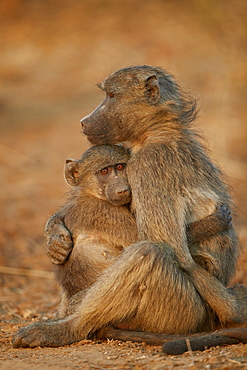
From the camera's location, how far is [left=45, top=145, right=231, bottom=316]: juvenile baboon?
4.64 meters

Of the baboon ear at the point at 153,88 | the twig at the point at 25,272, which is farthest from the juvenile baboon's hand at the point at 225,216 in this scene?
the twig at the point at 25,272

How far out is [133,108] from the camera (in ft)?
15.9

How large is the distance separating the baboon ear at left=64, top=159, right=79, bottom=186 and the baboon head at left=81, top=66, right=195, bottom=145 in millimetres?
255

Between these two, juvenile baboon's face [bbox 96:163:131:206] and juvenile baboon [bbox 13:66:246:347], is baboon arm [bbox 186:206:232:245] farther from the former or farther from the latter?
juvenile baboon's face [bbox 96:163:131:206]

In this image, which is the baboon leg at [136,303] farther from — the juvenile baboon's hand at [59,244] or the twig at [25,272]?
the twig at [25,272]

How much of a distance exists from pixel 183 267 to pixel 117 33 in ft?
51.3

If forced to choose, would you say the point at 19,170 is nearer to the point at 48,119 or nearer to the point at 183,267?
→ the point at 48,119

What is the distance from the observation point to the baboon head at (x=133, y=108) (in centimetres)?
483

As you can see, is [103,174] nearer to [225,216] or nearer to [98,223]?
[98,223]

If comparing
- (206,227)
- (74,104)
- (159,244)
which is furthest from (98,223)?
(74,104)

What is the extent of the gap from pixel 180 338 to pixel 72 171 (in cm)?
165

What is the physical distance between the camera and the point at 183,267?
14.1 ft

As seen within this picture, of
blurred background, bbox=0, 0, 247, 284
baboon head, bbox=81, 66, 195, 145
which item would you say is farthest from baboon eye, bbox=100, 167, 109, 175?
blurred background, bbox=0, 0, 247, 284

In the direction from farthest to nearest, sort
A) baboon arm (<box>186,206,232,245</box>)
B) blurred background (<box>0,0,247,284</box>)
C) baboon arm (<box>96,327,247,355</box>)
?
1. blurred background (<box>0,0,247,284</box>)
2. baboon arm (<box>186,206,232,245</box>)
3. baboon arm (<box>96,327,247,355</box>)
